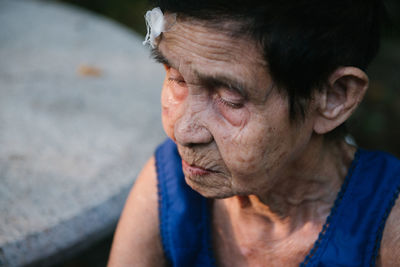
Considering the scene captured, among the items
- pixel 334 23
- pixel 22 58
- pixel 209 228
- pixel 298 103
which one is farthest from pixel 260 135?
pixel 22 58

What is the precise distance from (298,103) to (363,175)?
54 cm

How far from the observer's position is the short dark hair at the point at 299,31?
4.31 ft

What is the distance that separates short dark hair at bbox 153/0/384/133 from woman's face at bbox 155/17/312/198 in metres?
0.04

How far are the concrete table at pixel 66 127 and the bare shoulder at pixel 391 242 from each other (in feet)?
4.58

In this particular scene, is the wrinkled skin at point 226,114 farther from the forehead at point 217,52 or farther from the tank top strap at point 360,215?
the tank top strap at point 360,215

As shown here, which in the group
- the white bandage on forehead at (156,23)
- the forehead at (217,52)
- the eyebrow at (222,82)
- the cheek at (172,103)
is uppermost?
the white bandage on forehead at (156,23)

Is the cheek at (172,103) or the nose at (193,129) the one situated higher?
the cheek at (172,103)

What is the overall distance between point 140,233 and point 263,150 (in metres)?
0.81

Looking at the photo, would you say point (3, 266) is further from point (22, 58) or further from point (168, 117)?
point (22, 58)

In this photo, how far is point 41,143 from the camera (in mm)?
2670

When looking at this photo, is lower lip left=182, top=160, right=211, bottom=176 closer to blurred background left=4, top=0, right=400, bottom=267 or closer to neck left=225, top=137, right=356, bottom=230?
neck left=225, top=137, right=356, bottom=230

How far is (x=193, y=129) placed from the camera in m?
1.50

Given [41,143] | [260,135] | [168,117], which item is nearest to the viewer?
[260,135]

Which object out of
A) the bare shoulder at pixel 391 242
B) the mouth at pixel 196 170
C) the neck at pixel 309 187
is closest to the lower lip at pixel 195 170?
the mouth at pixel 196 170
